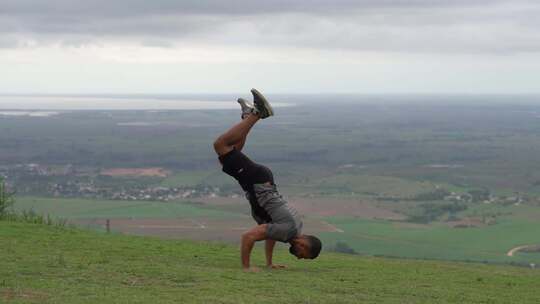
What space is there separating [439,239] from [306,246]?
32.6 metres

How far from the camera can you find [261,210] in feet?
35.5

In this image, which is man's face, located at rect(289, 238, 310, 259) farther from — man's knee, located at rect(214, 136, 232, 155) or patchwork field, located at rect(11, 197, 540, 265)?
patchwork field, located at rect(11, 197, 540, 265)

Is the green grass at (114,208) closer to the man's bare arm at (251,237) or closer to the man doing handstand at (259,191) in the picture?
the man's bare arm at (251,237)

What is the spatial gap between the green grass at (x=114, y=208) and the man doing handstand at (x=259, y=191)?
34557 millimetres

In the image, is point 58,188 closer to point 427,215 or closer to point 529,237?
point 427,215

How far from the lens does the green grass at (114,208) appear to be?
152ft

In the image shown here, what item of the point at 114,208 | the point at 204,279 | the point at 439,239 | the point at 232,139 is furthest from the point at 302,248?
the point at 114,208

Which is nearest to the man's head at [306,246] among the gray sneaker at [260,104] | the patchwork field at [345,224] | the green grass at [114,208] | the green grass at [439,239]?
the gray sneaker at [260,104]

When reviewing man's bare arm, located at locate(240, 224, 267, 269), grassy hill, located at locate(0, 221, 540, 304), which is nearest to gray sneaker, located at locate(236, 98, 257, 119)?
man's bare arm, located at locate(240, 224, 267, 269)

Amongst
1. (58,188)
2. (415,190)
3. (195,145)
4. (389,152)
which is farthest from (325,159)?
(58,188)

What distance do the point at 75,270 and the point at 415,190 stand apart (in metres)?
58.8

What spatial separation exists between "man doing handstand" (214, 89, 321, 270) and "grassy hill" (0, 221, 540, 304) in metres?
0.43

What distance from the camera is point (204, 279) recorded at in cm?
970

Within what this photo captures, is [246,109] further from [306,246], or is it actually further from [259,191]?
[306,246]
